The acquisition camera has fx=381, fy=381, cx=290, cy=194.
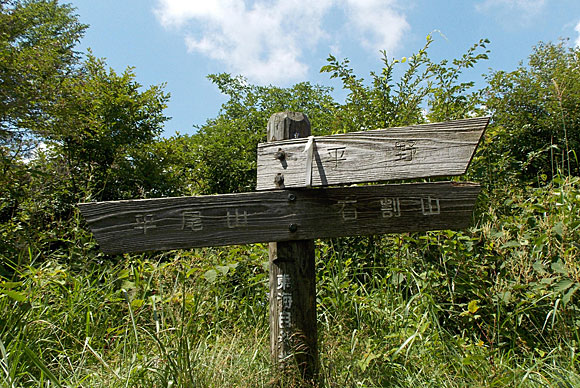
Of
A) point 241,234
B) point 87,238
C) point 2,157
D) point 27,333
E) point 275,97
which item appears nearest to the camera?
point 241,234

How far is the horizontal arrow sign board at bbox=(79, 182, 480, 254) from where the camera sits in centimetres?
180

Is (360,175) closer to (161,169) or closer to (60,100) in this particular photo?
(60,100)

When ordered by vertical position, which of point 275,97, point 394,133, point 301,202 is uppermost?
point 275,97

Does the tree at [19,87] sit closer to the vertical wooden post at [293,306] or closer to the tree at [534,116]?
the vertical wooden post at [293,306]

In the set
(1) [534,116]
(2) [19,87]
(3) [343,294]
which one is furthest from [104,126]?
(1) [534,116]

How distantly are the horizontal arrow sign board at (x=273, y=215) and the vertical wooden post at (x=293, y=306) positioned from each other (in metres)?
0.08

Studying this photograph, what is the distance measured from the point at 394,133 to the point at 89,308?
2280mm

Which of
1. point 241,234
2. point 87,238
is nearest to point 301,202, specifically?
point 241,234

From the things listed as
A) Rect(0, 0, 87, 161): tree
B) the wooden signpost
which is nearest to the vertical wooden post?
the wooden signpost

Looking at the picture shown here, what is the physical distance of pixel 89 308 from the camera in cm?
259

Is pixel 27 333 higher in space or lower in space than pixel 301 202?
lower

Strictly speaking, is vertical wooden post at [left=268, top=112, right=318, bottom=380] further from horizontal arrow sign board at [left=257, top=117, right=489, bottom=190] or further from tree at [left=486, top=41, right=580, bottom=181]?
tree at [left=486, top=41, right=580, bottom=181]

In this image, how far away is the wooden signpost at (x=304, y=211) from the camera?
1781 mm

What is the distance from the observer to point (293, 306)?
74.2 inches
